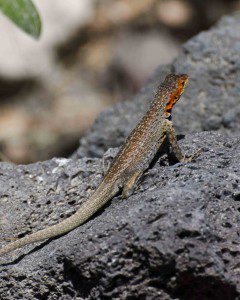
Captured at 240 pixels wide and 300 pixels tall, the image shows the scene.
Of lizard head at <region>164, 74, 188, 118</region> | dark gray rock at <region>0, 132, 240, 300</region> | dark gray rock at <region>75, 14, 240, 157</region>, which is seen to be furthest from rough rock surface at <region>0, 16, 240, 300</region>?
dark gray rock at <region>75, 14, 240, 157</region>

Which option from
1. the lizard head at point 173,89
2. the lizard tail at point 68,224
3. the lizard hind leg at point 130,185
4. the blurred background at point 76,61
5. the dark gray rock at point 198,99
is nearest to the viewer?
the lizard tail at point 68,224

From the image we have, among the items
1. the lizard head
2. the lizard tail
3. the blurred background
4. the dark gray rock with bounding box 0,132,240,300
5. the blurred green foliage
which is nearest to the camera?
the dark gray rock with bounding box 0,132,240,300

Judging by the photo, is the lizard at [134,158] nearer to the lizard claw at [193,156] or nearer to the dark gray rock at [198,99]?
the lizard claw at [193,156]

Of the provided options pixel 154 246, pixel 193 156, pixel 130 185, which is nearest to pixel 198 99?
pixel 193 156

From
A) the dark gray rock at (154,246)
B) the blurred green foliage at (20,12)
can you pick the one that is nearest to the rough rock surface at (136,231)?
the dark gray rock at (154,246)

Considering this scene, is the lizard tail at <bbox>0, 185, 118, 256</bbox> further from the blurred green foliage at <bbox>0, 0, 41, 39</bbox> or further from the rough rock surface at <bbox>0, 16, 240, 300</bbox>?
the blurred green foliage at <bbox>0, 0, 41, 39</bbox>

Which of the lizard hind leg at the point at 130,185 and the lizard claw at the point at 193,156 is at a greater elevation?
the lizard claw at the point at 193,156
